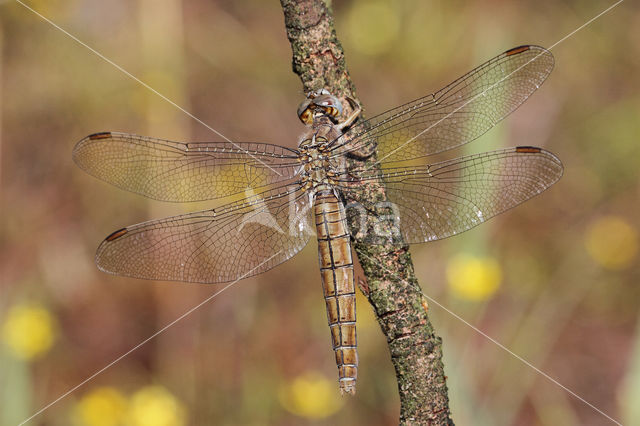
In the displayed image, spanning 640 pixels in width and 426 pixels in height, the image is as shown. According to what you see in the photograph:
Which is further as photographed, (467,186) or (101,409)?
(101,409)

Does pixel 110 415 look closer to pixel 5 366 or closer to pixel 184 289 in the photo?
pixel 5 366

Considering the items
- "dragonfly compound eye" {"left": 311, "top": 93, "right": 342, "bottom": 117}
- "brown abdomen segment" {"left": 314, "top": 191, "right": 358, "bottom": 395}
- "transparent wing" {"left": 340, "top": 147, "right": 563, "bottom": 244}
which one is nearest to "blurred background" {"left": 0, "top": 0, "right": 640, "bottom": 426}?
"transparent wing" {"left": 340, "top": 147, "right": 563, "bottom": 244}

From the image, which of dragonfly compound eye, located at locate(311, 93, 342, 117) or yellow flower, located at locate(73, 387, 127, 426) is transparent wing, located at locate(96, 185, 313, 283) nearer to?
dragonfly compound eye, located at locate(311, 93, 342, 117)

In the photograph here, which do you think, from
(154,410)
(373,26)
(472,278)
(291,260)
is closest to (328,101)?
(472,278)

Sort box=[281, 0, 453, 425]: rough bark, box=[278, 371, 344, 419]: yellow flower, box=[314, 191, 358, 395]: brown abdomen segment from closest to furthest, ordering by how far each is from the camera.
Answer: box=[281, 0, 453, 425]: rough bark
box=[314, 191, 358, 395]: brown abdomen segment
box=[278, 371, 344, 419]: yellow flower

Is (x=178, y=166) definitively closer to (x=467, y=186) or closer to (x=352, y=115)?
(x=352, y=115)

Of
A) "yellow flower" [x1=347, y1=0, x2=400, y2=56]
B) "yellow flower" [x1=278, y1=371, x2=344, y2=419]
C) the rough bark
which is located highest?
"yellow flower" [x1=347, y1=0, x2=400, y2=56]
